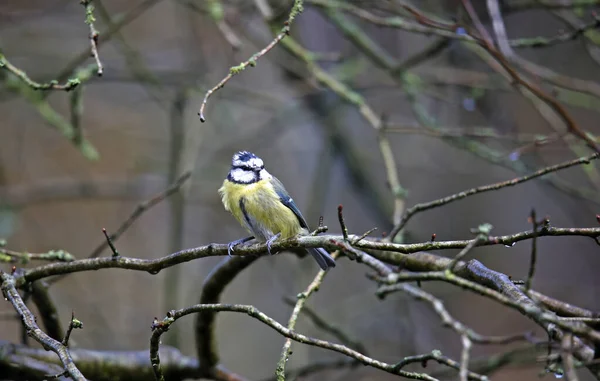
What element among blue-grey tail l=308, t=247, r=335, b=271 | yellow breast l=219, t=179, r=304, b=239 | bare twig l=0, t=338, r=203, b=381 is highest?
yellow breast l=219, t=179, r=304, b=239

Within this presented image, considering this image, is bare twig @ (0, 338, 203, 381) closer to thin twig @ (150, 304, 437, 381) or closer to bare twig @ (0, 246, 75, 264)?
bare twig @ (0, 246, 75, 264)

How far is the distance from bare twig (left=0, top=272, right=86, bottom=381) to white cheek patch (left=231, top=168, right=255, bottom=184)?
1.39 meters

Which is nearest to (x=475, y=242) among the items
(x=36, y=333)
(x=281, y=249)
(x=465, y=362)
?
(x=465, y=362)

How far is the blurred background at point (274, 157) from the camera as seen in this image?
15.9ft

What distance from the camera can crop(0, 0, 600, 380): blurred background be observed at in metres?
4.85

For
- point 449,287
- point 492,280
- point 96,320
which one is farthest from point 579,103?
point 96,320

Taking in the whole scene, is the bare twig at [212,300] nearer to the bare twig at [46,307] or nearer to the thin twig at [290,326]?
the thin twig at [290,326]

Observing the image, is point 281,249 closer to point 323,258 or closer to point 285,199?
point 323,258

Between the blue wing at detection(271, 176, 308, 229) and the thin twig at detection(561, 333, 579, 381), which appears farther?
the blue wing at detection(271, 176, 308, 229)

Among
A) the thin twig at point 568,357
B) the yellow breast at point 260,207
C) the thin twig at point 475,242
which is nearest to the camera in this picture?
the thin twig at point 568,357

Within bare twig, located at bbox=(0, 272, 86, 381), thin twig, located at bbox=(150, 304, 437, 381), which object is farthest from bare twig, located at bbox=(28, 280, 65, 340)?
thin twig, located at bbox=(150, 304, 437, 381)

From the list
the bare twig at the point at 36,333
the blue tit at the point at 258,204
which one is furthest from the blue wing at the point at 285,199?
the bare twig at the point at 36,333

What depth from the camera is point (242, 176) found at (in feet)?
11.6

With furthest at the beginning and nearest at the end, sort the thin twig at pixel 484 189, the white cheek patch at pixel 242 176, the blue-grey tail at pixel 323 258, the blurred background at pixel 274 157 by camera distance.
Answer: the blurred background at pixel 274 157 → the white cheek patch at pixel 242 176 → the blue-grey tail at pixel 323 258 → the thin twig at pixel 484 189
